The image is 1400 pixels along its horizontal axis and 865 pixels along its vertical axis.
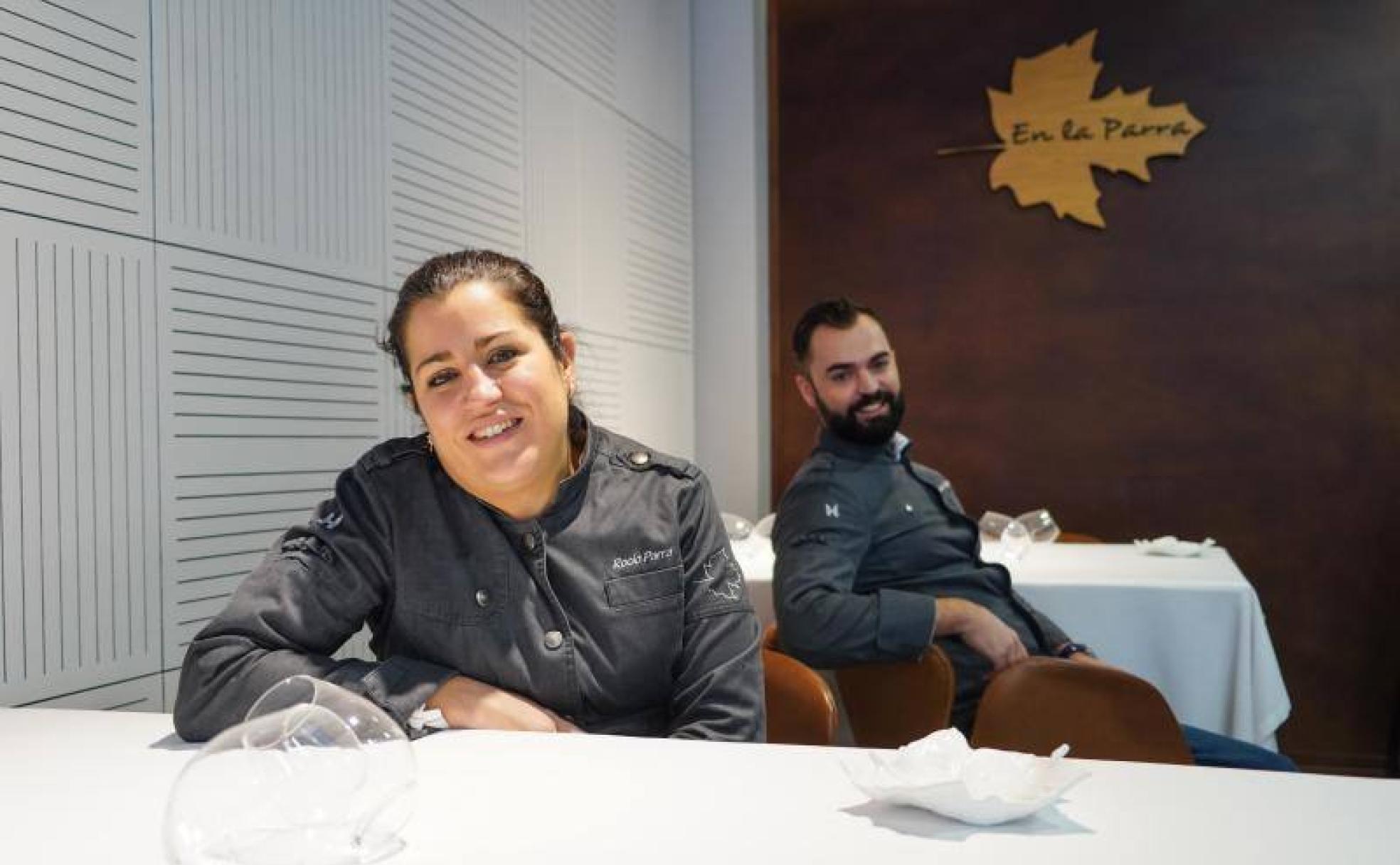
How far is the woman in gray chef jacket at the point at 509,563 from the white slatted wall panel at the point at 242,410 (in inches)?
25.0

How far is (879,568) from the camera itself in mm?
2664

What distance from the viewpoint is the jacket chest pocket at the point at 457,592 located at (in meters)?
1.63

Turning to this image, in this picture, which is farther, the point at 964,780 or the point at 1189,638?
the point at 1189,638

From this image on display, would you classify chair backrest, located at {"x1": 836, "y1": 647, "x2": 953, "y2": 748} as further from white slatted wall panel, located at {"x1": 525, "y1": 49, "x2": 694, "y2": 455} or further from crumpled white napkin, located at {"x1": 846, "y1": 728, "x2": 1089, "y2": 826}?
white slatted wall panel, located at {"x1": 525, "y1": 49, "x2": 694, "y2": 455}

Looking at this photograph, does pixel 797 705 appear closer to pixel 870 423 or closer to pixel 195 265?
pixel 870 423

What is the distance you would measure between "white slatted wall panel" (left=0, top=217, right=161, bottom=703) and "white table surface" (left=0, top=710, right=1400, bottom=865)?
59cm

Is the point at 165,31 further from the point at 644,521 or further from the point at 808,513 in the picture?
the point at 808,513

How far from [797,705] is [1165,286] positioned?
10.8 feet

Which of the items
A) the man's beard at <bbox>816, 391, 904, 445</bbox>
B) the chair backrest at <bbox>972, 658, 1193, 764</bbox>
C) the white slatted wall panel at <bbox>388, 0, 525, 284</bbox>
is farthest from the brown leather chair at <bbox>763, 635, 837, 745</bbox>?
the white slatted wall panel at <bbox>388, 0, 525, 284</bbox>

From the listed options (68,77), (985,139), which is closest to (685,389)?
(985,139)

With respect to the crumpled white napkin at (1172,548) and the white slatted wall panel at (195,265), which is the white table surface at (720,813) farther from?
the crumpled white napkin at (1172,548)

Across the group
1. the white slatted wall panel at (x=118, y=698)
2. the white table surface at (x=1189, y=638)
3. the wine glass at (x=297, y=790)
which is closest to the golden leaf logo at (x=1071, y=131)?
the white table surface at (x=1189, y=638)

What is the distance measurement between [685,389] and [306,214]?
8.45ft

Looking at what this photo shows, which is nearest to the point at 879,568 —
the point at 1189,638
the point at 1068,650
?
the point at 1068,650
